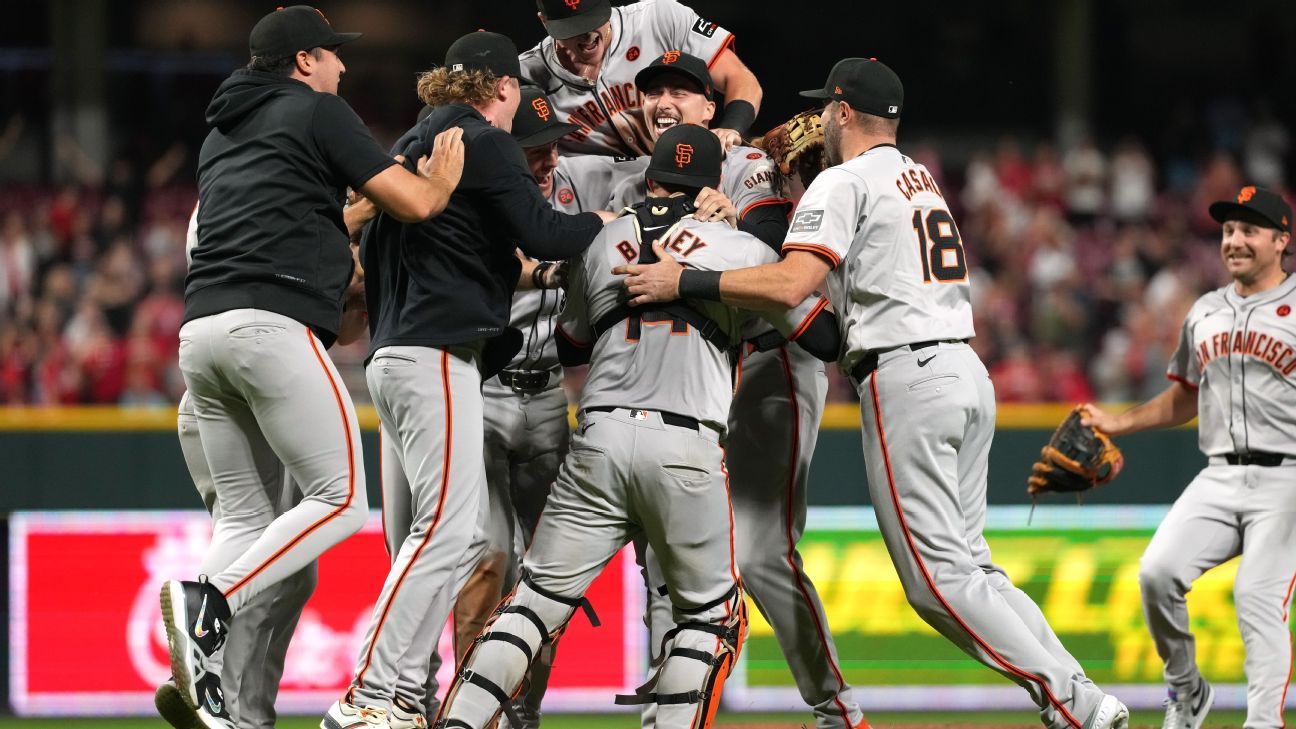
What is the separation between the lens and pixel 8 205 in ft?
44.3

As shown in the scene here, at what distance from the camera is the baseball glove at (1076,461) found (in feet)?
20.3

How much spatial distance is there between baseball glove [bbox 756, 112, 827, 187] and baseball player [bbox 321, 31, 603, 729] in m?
1.05

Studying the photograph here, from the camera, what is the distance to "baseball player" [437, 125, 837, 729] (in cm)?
468

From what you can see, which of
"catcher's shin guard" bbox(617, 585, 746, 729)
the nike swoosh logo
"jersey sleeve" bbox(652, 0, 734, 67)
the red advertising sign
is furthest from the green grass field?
the nike swoosh logo

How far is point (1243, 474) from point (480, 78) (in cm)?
364

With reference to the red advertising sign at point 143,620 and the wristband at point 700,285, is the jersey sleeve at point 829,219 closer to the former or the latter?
the wristband at point 700,285

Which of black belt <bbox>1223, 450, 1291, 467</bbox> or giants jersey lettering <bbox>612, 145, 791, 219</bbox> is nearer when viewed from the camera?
giants jersey lettering <bbox>612, 145, 791, 219</bbox>

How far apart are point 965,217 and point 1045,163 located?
1071mm

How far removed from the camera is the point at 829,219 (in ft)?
15.9

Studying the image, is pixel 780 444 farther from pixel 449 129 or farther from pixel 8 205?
pixel 8 205

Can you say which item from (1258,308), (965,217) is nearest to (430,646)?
(1258,308)

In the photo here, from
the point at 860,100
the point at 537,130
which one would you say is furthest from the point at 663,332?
the point at 860,100

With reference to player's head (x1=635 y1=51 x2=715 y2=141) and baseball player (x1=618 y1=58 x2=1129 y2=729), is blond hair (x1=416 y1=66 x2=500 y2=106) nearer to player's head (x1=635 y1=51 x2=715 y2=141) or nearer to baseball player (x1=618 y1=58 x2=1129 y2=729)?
baseball player (x1=618 y1=58 x2=1129 y2=729)

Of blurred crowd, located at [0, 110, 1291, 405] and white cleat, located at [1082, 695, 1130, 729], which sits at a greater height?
blurred crowd, located at [0, 110, 1291, 405]
